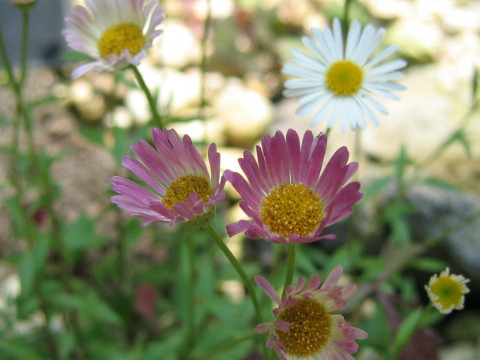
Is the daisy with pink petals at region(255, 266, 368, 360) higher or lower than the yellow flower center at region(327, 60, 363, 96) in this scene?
lower

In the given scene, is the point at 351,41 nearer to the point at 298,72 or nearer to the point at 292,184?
the point at 298,72

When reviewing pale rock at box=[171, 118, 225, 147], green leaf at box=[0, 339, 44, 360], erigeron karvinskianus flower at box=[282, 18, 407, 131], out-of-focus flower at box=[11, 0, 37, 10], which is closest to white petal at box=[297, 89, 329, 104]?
erigeron karvinskianus flower at box=[282, 18, 407, 131]

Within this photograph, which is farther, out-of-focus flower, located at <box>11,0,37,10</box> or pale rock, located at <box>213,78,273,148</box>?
pale rock, located at <box>213,78,273,148</box>

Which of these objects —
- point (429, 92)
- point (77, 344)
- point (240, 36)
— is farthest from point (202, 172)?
point (240, 36)

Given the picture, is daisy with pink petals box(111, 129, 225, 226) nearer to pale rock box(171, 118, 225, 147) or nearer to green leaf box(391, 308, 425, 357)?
green leaf box(391, 308, 425, 357)

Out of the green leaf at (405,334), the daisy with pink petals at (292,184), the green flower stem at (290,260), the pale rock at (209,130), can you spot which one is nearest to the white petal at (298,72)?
the daisy with pink petals at (292,184)

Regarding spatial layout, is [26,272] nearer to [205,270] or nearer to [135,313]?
[205,270]
